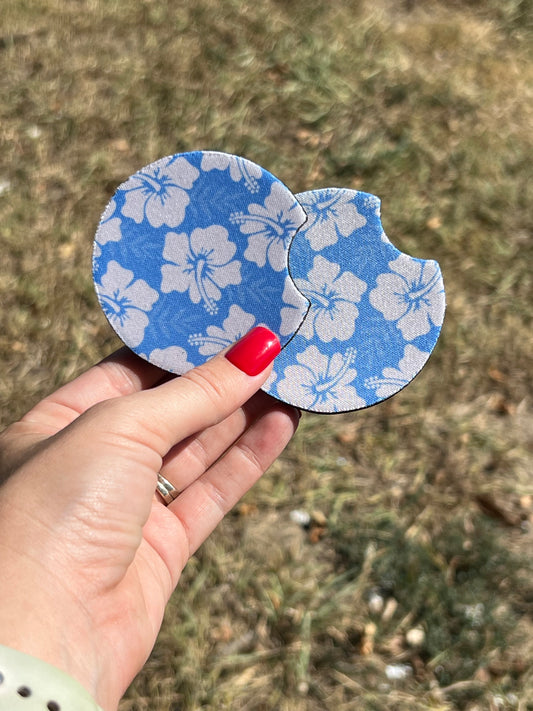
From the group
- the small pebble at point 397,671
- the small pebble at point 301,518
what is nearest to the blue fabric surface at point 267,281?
the small pebble at point 301,518

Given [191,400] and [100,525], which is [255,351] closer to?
[191,400]

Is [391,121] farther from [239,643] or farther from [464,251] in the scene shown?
[239,643]

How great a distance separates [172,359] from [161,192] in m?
0.54

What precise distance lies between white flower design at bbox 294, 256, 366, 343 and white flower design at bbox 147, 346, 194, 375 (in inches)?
15.9

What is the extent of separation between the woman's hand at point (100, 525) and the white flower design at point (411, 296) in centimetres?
42

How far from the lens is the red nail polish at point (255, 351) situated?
1.99 meters

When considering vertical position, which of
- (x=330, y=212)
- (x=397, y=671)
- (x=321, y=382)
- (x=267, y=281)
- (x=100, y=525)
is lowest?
(x=397, y=671)

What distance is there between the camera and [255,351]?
2.01 m

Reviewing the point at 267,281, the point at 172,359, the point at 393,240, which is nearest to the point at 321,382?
the point at 267,281

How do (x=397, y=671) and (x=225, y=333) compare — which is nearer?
(x=225, y=333)

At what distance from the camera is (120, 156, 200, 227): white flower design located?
2.16 metres

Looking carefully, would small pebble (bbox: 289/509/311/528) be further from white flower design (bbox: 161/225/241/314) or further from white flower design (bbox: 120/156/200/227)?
white flower design (bbox: 120/156/200/227)

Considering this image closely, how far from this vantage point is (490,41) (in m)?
4.14

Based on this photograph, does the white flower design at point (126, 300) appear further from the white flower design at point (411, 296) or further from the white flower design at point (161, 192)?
the white flower design at point (411, 296)
